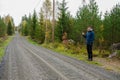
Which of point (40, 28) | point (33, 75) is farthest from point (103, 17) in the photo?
point (33, 75)

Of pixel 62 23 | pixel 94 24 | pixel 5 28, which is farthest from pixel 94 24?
pixel 5 28

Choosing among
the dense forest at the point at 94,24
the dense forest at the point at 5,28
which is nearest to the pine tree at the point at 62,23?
the dense forest at the point at 94,24

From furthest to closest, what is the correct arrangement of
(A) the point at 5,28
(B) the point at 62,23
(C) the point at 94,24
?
(A) the point at 5,28 → (B) the point at 62,23 → (C) the point at 94,24

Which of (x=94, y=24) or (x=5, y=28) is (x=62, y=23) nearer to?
(x=94, y=24)

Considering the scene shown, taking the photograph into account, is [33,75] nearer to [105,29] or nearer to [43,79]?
[43,79]

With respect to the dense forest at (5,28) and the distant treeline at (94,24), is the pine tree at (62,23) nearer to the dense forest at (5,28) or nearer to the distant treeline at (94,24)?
the distant treeline at (94,24)

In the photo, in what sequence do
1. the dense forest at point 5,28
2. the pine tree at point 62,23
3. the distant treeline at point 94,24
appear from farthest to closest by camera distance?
the dense forest at point 5,28
the pine tree at point 62,23
the distant treeline at point 94,24

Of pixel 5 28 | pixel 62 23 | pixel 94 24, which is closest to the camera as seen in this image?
pixel 94 24

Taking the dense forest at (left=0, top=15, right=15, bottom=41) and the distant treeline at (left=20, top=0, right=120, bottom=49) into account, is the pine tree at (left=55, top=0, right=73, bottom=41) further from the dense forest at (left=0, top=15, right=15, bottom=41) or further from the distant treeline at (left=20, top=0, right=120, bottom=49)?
the dense forest at (left=0, top=15, right=15, bottom=41)

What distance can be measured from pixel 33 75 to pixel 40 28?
3475 cm

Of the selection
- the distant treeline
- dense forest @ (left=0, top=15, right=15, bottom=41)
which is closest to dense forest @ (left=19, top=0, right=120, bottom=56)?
the distant treeline

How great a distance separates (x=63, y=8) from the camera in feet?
111

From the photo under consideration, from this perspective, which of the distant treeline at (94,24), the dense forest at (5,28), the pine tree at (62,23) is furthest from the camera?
the dense forest at (5,28)

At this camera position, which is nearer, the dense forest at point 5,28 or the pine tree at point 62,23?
the pine tree at point 62,23
